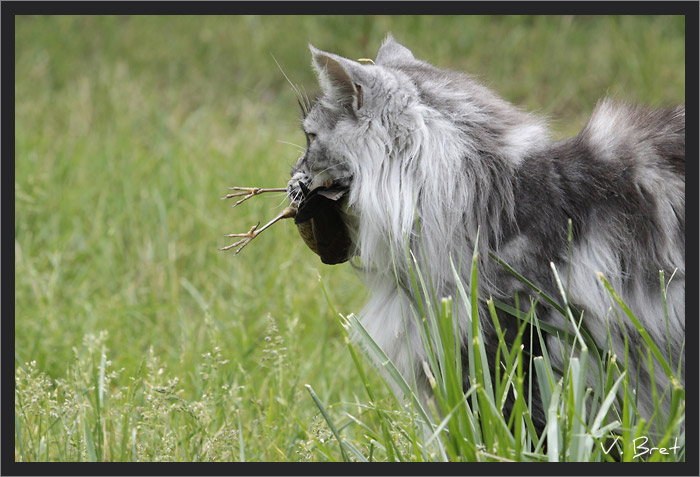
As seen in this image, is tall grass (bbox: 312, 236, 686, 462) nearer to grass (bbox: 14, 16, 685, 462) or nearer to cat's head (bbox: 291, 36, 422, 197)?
grass (bbox: 14, 16, 685, 462)

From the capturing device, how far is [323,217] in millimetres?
2703

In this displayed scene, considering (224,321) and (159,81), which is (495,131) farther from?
(159,81)

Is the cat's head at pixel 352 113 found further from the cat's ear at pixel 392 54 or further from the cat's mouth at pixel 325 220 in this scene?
→ the cat's ear at pixel 392 54

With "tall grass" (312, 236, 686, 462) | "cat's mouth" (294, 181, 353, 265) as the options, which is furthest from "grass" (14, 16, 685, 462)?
"cat's mouth" (294, 181, 353, 265)

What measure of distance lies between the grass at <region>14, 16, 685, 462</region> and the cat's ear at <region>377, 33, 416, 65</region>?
0.64 meters

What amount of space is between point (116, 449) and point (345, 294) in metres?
1.95

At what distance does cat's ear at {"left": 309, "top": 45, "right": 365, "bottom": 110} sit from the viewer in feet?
8.03

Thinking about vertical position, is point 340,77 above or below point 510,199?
above

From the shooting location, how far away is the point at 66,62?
7.63 meters

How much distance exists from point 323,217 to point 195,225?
2.62 meters

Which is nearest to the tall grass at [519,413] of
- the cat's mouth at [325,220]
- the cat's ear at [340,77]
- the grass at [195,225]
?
the grass at [195,225]

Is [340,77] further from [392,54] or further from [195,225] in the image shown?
[195,225]

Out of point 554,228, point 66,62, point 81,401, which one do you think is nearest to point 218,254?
point 81,401

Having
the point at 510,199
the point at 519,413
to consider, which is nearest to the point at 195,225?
the point at 510,199
